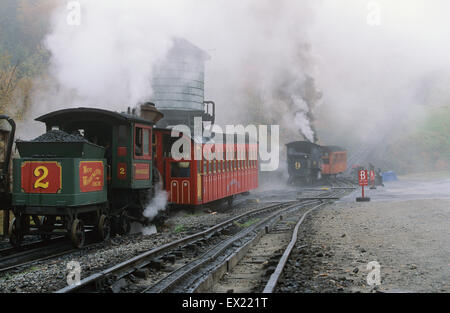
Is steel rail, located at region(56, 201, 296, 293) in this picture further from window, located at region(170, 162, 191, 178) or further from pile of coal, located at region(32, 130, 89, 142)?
window, located at region(170, 162, 191, 178)

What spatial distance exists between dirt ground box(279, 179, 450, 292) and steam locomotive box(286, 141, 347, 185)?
17950 mm

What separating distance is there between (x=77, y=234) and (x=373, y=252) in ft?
19.1

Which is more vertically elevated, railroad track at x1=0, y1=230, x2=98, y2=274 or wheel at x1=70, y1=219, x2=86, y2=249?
wheel at x1=70, y1=219, x2=86, y2=249

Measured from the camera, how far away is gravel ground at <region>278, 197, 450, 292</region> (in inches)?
259

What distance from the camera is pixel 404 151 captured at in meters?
56.2

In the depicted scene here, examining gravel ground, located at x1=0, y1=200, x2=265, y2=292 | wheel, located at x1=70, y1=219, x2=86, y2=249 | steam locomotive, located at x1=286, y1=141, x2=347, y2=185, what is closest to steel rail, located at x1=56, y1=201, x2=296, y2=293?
gravel ground, located at x1=0, y1=200, x2=265, y2=292

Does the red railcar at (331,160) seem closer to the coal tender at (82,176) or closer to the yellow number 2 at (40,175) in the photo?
the coal tender at (82,176)

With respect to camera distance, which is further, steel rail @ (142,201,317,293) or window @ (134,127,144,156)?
window @ (134,127,144,156)

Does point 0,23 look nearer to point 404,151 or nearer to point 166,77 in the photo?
point 166,77

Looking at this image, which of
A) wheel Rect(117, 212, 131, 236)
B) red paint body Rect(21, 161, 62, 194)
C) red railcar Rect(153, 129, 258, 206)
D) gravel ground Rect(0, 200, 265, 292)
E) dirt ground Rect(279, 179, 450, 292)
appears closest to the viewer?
dirt ground Rect(279, 179, 450, 292)

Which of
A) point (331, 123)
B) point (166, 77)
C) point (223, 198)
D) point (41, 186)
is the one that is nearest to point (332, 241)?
point (41, 186)

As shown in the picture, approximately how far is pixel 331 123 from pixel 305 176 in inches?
1625

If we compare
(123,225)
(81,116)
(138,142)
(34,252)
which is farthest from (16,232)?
(138,142)

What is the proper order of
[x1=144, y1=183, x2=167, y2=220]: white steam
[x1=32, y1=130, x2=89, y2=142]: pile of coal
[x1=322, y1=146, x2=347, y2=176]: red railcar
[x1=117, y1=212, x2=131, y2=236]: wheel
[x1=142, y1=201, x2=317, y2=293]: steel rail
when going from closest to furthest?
[x1=142, y1=201, x2=317, y2=293]: steel rail < [x1=32, y1=130, x2=89, y2=142]: pile of coal < [x1=117, y1=212, x2=131, y2=236]: wheel < [x1=144, y1=183, x2=167, y2=220]: white steam < [x1=322, y1=146, x2=347, y2=176]: red railcar
